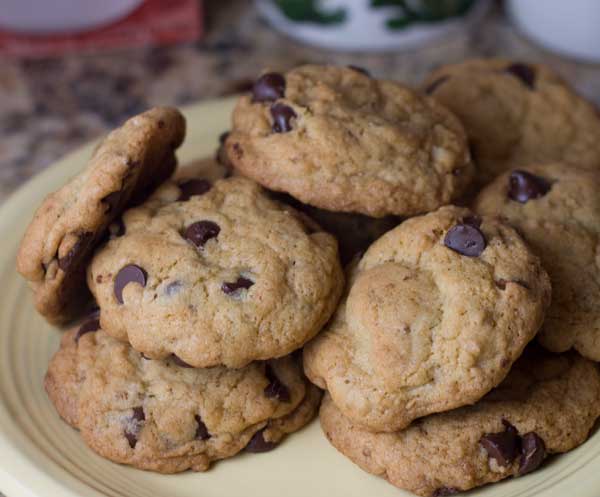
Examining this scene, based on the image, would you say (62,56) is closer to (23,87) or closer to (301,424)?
(23,87)

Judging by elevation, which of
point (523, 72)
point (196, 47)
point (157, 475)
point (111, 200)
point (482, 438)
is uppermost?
point (111, 200)

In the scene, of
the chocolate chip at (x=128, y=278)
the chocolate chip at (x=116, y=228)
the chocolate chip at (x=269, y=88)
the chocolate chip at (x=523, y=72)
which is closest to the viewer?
the chocolate chip at (x=128, y=278)

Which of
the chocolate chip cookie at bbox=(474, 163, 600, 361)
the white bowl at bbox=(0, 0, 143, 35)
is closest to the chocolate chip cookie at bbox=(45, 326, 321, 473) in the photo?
the chocolate chip cookie at bbox=(474, 163, 600, 361)

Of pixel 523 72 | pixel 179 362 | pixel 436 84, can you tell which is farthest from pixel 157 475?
pixel 523 72

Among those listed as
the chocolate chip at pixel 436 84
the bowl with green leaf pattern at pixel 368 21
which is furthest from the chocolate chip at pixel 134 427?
the bowl with green leaf pattern at pixel 368 21

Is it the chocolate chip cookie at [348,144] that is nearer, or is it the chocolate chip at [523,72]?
the chocolate chip cookie at [348,144]

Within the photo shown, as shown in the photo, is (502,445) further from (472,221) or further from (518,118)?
(518,118)

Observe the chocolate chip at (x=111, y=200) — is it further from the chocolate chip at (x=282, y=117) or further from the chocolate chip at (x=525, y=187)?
the chocolate chip at (x=525, y=187)

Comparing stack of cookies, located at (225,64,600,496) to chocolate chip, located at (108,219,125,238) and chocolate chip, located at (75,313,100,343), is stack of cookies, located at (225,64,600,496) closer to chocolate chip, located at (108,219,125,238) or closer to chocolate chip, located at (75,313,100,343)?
chocolate chip, located at (108,219,125,238)

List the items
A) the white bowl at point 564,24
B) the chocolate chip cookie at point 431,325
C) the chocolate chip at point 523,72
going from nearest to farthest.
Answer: the chocolate chip cookie at point 431,325
the chocolate chip at point 523,72
the white bowl at point 564,24
